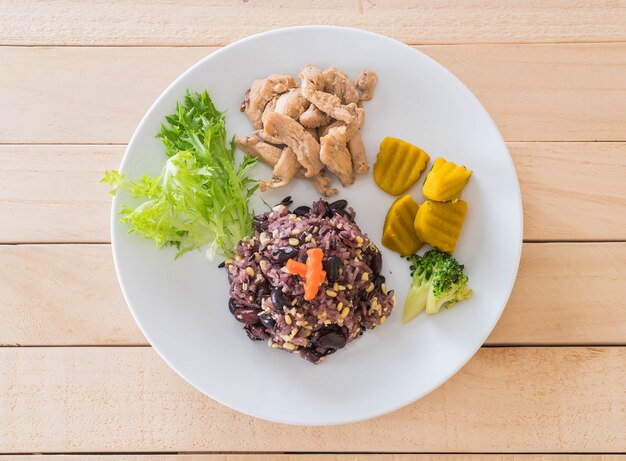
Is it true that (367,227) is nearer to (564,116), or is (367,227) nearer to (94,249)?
(564,116)

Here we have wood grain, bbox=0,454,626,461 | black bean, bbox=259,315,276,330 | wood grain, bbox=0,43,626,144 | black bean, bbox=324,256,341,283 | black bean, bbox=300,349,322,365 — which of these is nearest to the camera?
black bean, bbox=324,256,341,283

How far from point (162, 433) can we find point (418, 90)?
8.47 ft

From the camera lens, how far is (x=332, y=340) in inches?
133

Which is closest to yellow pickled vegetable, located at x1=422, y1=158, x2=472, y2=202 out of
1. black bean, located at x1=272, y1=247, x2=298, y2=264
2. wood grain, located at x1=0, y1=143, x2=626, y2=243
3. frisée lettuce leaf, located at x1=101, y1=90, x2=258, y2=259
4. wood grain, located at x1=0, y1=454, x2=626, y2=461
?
wood grain, located at x1=0, y1=143, x2=626, y2=243

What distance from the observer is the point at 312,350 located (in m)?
3.47

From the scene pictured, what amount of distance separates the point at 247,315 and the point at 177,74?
1624 millimetres

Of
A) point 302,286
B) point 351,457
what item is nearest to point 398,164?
point 302,286

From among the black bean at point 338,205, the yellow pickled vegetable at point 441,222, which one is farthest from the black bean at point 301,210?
the yellow pickled vegetable at point 441,222

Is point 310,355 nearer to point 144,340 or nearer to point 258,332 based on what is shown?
point 258,332

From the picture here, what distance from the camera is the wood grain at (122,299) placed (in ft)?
12.6

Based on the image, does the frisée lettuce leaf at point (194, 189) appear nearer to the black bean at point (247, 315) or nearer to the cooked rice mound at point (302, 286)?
the cooked rice mound at point (302, 286)

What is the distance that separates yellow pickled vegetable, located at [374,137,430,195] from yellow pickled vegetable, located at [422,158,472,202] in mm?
92

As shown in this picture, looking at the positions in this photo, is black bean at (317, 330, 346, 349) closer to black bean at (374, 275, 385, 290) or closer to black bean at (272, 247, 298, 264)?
black bean at (374, 275, 385, 290)

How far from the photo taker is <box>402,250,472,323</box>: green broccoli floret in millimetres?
3432
